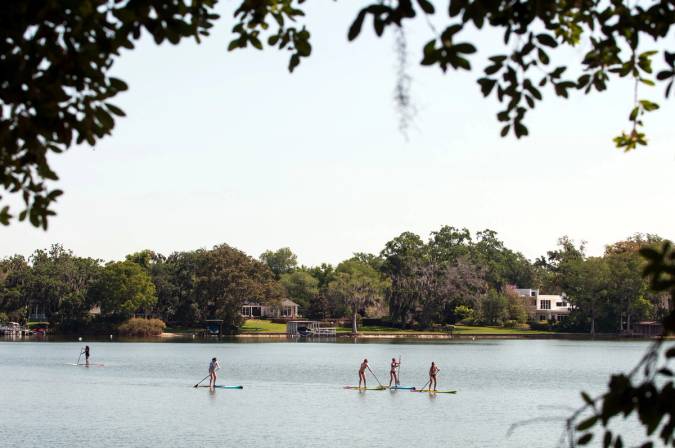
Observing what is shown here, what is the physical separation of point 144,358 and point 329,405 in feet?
126

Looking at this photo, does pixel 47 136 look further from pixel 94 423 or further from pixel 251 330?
pixel 251 330

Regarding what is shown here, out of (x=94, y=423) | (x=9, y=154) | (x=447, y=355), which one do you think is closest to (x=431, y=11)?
(x=9, y=154)

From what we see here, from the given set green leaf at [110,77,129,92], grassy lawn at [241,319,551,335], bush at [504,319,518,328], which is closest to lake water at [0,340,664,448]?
green leaf at [110,77,129,92]

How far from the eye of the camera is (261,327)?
144m

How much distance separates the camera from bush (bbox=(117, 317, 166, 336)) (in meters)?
125

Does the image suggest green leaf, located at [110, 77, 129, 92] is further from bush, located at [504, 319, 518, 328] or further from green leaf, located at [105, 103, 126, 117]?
bush, located at [504, 319, 518, 328]

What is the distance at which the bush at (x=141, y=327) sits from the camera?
4929 inches

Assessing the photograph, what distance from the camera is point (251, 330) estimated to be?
138m

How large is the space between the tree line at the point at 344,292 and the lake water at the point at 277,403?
174 ft

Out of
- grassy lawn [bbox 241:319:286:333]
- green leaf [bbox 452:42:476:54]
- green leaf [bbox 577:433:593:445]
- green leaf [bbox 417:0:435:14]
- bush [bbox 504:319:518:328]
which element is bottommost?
grassy lawn [bbox 241:319:286:333]

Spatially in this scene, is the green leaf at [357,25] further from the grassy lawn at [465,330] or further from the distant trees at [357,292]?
the distant trees at [357,292]

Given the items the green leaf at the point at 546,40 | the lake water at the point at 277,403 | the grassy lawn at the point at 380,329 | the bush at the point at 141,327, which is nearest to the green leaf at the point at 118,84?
the green leaf at the point at 546,40

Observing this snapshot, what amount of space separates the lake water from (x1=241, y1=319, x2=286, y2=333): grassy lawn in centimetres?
6136

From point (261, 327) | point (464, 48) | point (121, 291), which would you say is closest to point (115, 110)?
point (464, 48)
